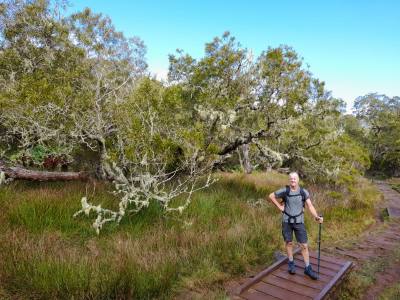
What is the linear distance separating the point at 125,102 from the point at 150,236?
4.14 m

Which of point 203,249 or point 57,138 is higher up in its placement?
point 57,138

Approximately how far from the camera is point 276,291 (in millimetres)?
5250

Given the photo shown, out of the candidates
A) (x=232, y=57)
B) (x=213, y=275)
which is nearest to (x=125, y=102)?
(x=232, y=57)

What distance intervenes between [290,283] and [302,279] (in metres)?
0.34

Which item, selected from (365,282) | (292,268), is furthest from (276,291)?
(365,282)

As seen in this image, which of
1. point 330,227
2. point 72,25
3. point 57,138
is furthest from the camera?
point 72,25

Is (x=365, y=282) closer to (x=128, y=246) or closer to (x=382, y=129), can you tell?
(x=128, y=246)

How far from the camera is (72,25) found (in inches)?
737

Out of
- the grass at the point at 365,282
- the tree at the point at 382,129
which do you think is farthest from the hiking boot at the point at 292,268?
the tree at the point at 382,129

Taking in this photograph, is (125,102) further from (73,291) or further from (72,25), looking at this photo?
(72,25)

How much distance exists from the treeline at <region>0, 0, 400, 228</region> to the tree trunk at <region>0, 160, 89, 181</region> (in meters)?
0.49

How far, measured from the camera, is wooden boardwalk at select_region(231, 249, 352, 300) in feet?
16.7

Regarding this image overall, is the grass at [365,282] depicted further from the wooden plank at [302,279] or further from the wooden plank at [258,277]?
the wooden plank at [258,277]

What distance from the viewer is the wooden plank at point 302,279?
18.1 feet
